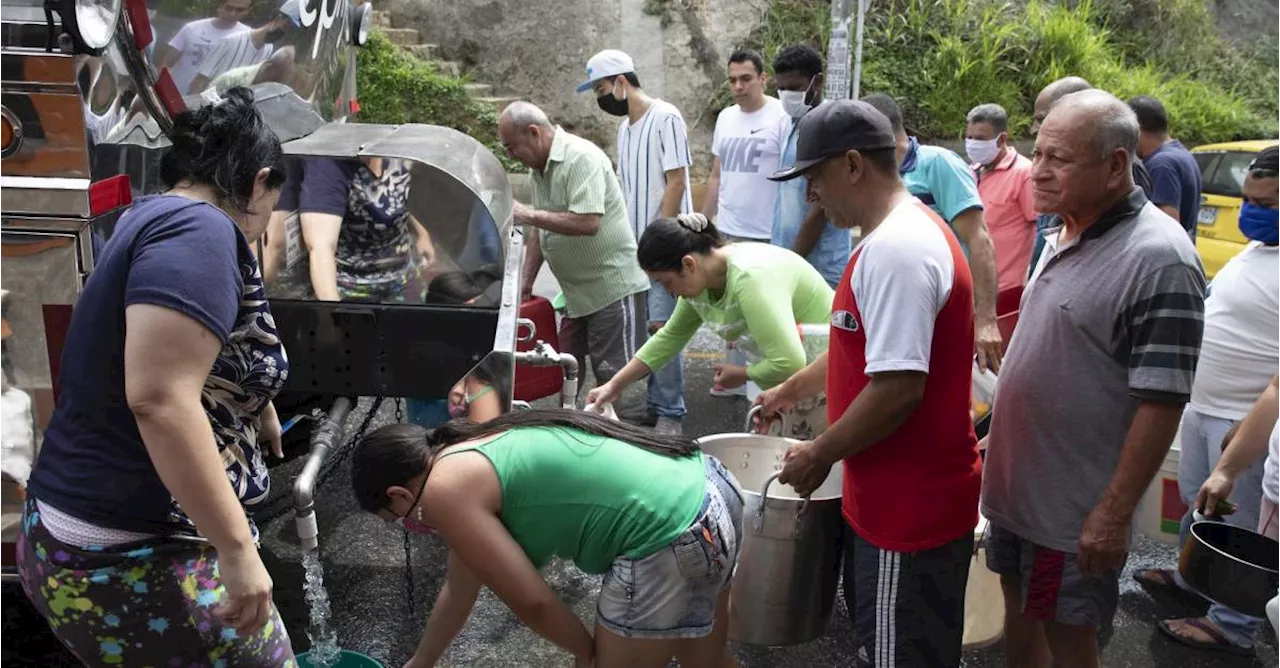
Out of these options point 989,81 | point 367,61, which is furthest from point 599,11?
point 989,81

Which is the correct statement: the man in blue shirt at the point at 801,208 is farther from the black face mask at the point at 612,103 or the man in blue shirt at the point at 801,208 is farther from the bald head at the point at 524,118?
the bald head at the point at 524,118

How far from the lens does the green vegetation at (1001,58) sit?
12281 millimetres

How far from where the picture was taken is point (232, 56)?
3.26m

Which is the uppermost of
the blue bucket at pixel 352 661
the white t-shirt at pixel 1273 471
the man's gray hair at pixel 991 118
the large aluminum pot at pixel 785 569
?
the man's gray hair at pixel 991 118

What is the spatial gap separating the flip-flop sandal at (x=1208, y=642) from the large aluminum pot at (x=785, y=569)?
51.7 inches

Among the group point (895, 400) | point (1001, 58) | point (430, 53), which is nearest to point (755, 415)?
point (895, 400)

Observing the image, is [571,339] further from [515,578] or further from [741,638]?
[515,578]

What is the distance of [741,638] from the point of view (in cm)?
318

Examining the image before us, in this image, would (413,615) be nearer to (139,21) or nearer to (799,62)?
(139,21)

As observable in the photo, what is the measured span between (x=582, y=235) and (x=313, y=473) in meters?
2.37

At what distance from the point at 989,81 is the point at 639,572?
1121 cm

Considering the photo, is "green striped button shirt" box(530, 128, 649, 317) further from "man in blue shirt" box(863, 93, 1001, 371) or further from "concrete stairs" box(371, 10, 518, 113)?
"concrete stairs" box(371, 10, 518, 113)

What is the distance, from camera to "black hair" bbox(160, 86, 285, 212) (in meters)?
2.06

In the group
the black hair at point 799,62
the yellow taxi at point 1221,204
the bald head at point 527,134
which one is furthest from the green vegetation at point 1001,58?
the bald head at point 527,134
